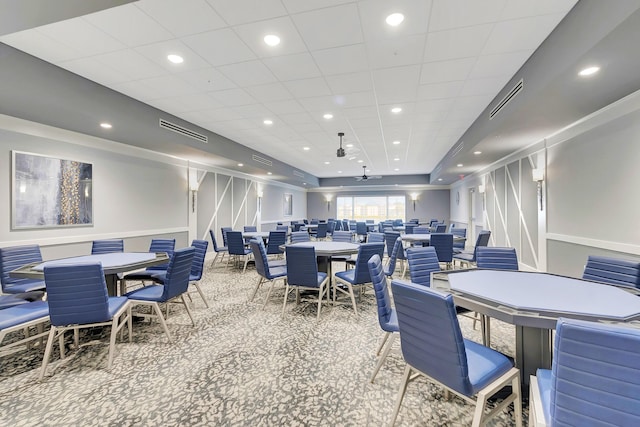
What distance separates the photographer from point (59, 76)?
3.39m

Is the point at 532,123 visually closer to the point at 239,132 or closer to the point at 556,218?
the point at 556,218

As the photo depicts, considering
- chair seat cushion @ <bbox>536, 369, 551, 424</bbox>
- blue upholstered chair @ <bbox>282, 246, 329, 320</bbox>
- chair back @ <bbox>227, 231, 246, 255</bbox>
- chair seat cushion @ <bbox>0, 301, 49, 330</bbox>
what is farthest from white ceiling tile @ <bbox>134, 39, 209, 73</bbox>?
chair seat cushion @ <bbox>536, 369, 551, 424</bbox>

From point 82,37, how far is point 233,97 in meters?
1.87

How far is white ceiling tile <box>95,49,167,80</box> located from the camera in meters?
3.14

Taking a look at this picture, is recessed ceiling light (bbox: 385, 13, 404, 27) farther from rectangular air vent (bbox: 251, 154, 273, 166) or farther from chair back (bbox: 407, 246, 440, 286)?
rectangular air vent (bbox: 251, 154, 273, 166)

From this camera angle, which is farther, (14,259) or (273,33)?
(14,259)

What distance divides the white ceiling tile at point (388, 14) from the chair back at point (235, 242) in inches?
184

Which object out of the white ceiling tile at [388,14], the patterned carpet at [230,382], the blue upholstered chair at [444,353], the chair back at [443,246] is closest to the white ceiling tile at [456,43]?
the white ceiling tile at [388,14]

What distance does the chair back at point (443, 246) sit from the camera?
5125mm

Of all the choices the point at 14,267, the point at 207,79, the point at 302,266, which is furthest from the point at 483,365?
the point at 14,267

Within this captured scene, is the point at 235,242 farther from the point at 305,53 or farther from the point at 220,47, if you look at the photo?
the point at 305,53

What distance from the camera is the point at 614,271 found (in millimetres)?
2363

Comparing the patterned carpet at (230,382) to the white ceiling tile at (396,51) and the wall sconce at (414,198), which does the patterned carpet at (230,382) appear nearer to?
the white ceiling tile at (396,51)

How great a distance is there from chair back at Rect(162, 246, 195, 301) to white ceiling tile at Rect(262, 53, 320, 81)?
238cm
